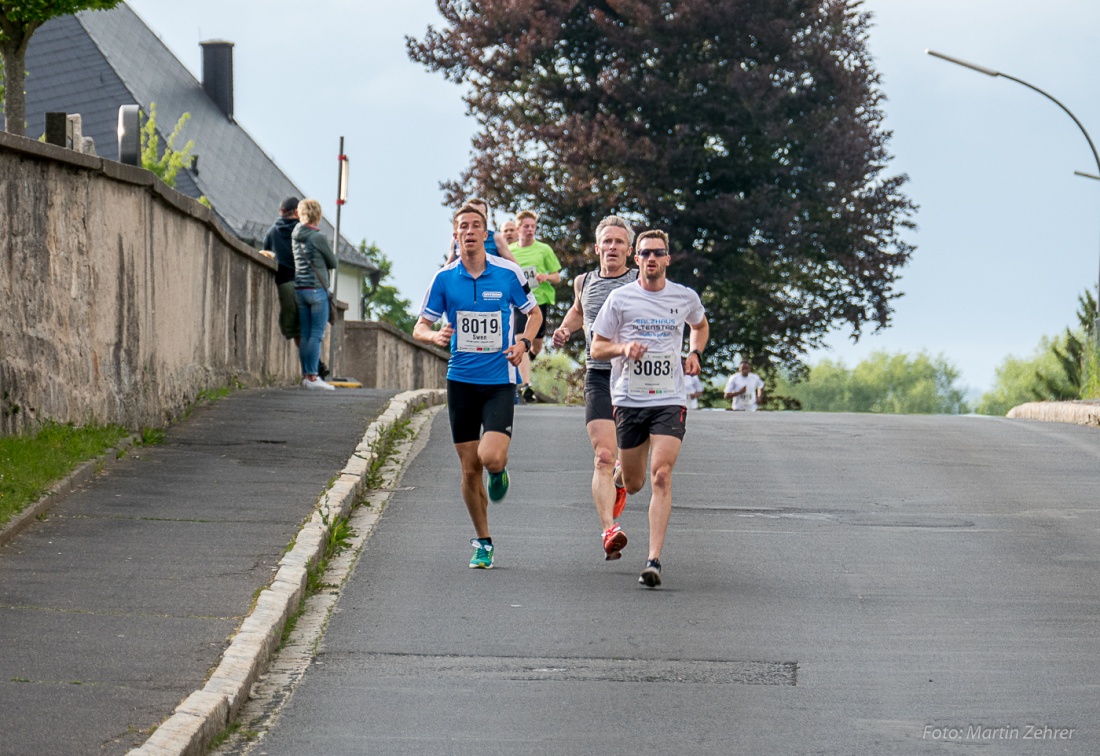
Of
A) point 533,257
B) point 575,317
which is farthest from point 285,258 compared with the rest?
point 575,317

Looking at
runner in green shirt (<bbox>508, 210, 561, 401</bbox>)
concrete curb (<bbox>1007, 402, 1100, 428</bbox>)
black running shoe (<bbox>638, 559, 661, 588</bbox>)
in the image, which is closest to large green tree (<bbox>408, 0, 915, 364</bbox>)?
concrete curb (<bbox>1007, 402, 1100, 428</bbox>)

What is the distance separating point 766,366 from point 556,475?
25.1 meters

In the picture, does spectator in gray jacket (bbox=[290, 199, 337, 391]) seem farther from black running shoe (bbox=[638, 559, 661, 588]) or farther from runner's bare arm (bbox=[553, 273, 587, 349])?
black running shoe (bbox=[638, 559, 661, 588])

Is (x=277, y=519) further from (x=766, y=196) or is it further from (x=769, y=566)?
(x=766, y=196)

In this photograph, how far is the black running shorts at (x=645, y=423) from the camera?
9883 millimetres

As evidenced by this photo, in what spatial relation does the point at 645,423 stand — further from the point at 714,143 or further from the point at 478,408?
the point at 714,143

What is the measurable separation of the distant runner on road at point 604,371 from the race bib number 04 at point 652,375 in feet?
1.24

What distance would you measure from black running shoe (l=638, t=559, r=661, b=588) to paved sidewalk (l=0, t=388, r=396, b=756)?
1932 millimetres

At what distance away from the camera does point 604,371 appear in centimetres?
1066

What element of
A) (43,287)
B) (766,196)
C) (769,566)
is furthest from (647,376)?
(766,196)

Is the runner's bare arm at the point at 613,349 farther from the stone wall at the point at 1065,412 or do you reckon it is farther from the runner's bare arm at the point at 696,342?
the stone wall at the point at 1065,412

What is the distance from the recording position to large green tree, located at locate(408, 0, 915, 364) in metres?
36.7

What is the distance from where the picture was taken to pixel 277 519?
10773 millimetres

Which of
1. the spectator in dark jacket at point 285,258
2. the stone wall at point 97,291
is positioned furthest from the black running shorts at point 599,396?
the spectator in dark jacket at point 285,258
